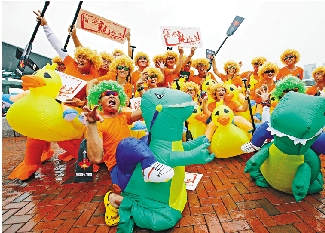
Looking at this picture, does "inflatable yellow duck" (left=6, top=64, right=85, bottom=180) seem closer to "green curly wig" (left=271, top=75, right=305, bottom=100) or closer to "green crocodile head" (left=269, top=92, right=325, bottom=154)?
"green crocodile head" (left=269, top=92, right=325, bottom=154)

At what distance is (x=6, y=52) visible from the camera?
27.9 feet

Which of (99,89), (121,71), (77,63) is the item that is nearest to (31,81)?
(99,89)

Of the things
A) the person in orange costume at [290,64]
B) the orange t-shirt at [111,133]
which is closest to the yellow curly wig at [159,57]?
the person in orange costume at [290,64]

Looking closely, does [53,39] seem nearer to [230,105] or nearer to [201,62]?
[230,105]

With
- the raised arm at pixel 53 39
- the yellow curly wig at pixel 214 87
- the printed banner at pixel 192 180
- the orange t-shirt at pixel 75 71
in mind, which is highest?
the raised arm at pixel 53 39

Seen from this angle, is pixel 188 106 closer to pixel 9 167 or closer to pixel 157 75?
pixel 157 75

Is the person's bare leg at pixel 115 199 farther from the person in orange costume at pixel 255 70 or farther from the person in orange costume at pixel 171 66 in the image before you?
the person in orange costume at pixel 255 70

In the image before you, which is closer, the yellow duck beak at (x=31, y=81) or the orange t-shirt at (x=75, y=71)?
the yellow duck beak at (x=31, y=81)

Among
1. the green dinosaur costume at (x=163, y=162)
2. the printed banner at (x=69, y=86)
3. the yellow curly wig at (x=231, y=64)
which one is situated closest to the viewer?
the green dinosaur costume at (x=163, y=162)

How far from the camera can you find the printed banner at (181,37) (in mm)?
5500

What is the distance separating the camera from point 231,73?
6.59m

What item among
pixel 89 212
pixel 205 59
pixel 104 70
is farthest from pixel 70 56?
pixel 205 59

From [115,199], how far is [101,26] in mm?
3806

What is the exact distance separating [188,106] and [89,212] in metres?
1.60
